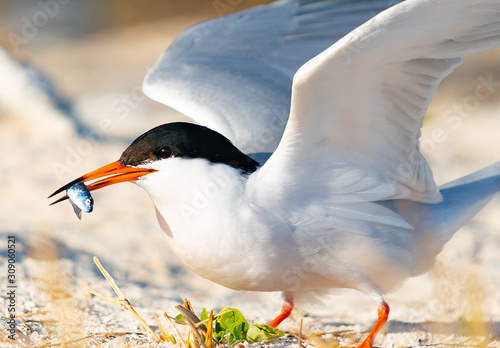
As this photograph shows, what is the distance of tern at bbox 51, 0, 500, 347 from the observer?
2232mm

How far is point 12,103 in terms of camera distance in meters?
6.31

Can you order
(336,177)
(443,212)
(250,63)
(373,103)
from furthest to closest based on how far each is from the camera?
(250,63) → (443,212) → (336,177) → (373,103)

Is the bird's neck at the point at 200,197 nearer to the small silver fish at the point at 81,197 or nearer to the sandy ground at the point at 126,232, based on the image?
the small silver fish at the point at 81,197

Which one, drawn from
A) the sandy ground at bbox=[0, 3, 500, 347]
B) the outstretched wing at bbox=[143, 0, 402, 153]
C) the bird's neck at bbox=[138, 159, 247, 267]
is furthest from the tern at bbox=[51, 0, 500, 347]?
the outstretched wing at bbox=[143, 0, 402, 153]

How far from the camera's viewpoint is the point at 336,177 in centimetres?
265

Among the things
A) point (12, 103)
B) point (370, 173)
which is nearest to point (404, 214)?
point (370, 173)

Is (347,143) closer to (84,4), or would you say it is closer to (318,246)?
(318,246)

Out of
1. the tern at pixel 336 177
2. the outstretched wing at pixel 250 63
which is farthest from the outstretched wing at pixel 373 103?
the outstretched wing at pixel 250 63

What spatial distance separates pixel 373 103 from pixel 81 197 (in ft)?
3.56

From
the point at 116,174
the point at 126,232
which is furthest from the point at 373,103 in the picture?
the point at 126,232

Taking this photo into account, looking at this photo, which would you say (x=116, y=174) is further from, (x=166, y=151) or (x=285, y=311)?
(x=285, y=311)

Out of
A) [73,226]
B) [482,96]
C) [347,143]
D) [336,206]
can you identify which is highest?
[347,143]

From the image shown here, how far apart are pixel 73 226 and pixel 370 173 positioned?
8.38 ft

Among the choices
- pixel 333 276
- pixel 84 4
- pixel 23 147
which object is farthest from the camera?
pixel 84 4
